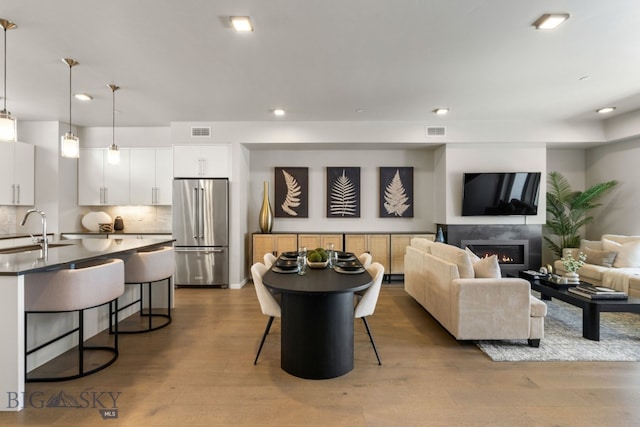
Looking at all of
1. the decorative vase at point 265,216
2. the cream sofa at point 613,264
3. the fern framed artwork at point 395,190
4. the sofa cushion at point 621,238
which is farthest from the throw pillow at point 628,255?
the decorative vase at point 265,216

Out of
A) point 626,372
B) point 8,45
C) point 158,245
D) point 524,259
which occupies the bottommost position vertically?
point 626,372

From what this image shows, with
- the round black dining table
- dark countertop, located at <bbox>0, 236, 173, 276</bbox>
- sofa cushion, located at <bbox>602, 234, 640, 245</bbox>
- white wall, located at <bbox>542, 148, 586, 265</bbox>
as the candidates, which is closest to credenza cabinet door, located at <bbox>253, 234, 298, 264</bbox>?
dark countertop, located at <bbox>0, 236, 173, 276</bbox>

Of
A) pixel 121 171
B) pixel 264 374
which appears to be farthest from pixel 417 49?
pixel 121 171

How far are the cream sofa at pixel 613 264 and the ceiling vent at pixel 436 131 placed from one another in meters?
2.80

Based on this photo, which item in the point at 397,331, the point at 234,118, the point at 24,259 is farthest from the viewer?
the point at 234,118

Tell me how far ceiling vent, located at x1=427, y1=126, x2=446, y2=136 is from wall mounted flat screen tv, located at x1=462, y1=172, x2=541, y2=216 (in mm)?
816

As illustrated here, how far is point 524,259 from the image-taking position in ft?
17.3

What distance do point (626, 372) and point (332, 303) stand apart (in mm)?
2459

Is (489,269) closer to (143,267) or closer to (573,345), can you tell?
(573,345)

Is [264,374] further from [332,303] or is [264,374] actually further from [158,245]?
[158,245]

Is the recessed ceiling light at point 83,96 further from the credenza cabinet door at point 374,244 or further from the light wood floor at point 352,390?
the credenza cabinet door at point 374,244

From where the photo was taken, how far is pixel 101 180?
5539 millimetres

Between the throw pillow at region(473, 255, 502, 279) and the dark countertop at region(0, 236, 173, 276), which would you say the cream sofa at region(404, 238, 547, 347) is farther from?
the dark countertop at region(0, 236, 173, 276)

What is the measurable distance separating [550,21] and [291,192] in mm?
4358
